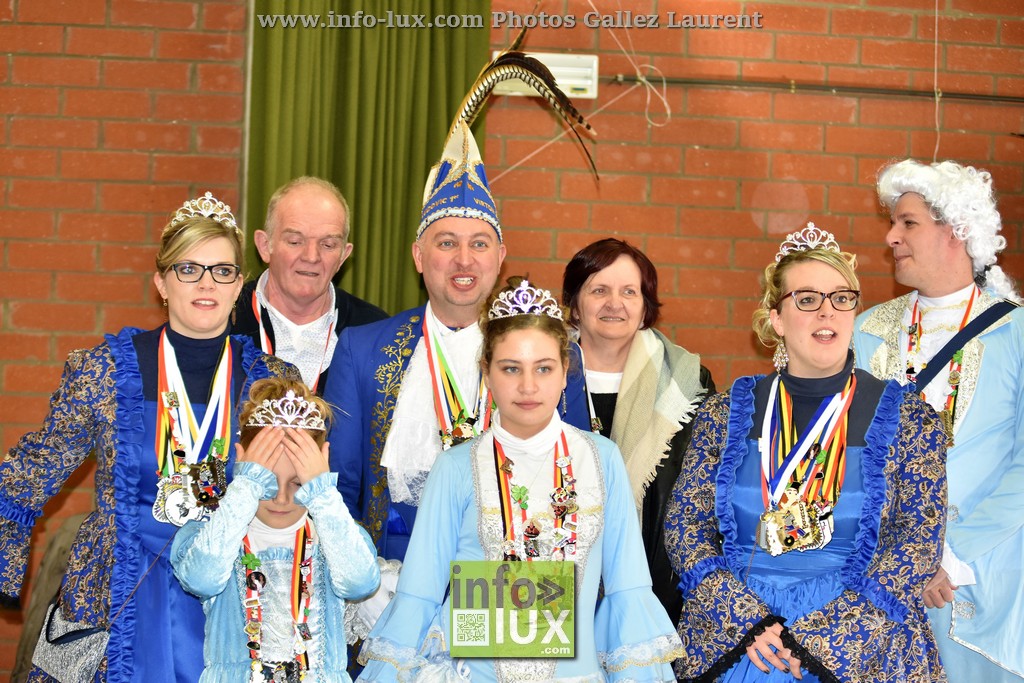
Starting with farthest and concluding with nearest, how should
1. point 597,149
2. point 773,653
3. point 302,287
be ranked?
point 597,149 < point 302,287 < point 773,653

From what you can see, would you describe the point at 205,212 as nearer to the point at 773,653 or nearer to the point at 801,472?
the point at 801,472

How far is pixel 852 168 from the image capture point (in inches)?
181

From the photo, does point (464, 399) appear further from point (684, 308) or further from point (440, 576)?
point (684, 308)

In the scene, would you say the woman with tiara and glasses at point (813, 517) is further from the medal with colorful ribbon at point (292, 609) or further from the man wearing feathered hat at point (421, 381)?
the medal with colorful ribbon at point (292, 609)

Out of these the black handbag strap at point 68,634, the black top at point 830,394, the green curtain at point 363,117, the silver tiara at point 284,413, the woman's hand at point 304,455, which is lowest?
the black handbag strap at point 68,634

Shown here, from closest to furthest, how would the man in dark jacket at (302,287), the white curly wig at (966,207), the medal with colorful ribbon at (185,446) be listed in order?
the medal with colorful ribbon at (185,446) → the white curly wig at (966,207) → the man in dark jacket at (302,287)

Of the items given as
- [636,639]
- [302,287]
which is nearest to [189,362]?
[302,287]

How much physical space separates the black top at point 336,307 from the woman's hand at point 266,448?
801 millimetres

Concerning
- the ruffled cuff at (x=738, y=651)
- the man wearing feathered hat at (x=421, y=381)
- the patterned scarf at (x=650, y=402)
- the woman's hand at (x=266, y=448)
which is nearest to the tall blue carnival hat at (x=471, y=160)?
the man wearing feathered hat at (x=421, y=381)

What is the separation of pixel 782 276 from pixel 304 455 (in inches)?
51.7

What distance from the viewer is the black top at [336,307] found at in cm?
362

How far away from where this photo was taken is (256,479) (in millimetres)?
2629

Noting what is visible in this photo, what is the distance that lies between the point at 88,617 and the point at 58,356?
1880mm

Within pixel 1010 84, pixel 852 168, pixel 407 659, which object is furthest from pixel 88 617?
pixel 1010 84
